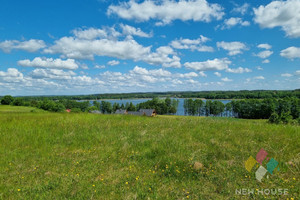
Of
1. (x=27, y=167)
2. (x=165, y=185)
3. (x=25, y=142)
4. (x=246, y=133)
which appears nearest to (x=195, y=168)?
(x=165, y=185)

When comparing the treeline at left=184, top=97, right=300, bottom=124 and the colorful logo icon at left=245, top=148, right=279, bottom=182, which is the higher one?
the colorful logo icon at left=245, top=148, right=279, bottom=182

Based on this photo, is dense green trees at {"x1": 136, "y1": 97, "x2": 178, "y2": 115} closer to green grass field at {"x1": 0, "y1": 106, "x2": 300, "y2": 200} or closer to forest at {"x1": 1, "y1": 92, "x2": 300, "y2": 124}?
forest at {"x1": 1, "y1": 92, "x2": 300, "y2": 124}

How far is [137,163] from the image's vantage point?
5.50 m

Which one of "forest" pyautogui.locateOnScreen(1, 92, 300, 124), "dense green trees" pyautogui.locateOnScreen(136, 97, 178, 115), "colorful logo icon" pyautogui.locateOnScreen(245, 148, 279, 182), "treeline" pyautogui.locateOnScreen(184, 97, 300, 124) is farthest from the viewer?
"dense green trees" pyautogui.locateOnScreen(136, 97, 178, 115)

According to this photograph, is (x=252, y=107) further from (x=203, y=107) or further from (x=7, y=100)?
(x=7, y=100)

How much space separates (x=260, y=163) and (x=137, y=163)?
4203 mm

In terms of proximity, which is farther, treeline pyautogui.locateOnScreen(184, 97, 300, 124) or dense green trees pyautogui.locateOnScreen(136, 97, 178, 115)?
dense green trees pyautogui.locateOnScreen(136, 97, 178, 115)

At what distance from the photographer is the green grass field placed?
157 inches

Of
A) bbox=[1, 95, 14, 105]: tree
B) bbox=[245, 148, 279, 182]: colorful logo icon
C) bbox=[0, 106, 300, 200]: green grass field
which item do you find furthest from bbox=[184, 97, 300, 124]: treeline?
bbox=[1, 95, 14, 105]: tree

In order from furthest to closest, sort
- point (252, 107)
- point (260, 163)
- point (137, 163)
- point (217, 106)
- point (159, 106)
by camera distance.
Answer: point (159, 106)
point (217, 106)
point (252, 107)
point (137, 163)
point (260, 163)

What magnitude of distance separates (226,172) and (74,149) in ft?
19.9

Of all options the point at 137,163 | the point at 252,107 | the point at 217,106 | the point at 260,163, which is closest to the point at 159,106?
the point at 217,106

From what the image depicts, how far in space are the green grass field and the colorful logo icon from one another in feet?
0.42

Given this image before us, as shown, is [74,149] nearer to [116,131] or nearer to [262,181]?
[116,131]
